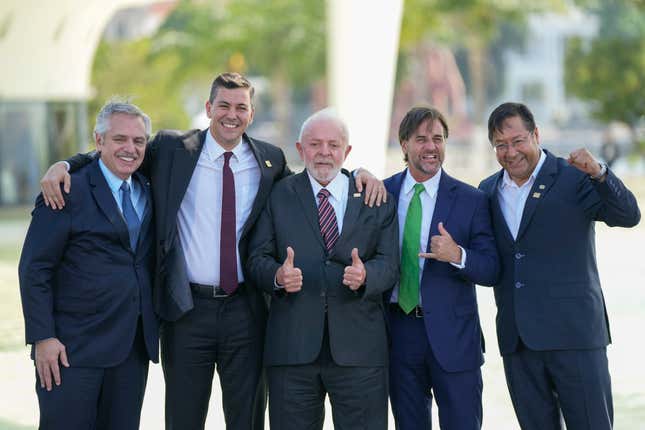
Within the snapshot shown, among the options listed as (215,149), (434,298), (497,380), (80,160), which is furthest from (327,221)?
(497,380)

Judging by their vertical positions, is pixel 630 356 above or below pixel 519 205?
below

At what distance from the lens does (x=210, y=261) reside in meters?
4.74

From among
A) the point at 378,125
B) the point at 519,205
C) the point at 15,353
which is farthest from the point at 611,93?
the point at 519,205

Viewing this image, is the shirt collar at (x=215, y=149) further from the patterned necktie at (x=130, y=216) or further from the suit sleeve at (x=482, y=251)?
the suit sleeve at (x=482, y=251)

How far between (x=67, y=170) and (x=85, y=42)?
2151 cm

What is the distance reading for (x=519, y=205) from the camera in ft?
15.3

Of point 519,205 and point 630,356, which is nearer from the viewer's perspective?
point 519,205

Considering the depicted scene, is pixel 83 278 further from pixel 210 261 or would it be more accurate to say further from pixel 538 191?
pixel 538 191

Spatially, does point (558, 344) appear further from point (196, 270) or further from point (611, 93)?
point (611, 93)

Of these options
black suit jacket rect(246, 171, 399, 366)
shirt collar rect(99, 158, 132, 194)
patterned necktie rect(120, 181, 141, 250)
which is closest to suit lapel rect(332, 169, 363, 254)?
black suit jacket rect(246, 171, 399, 366)

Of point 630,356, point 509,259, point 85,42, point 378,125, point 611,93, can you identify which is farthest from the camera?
point 611,93

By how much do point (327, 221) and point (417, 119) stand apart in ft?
2.22

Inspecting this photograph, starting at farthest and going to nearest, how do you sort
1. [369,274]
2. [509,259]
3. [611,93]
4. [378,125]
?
[611,93] < [378,125] < [509,259] < [369,274]

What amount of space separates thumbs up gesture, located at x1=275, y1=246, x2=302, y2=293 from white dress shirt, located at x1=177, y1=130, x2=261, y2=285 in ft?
1.61
